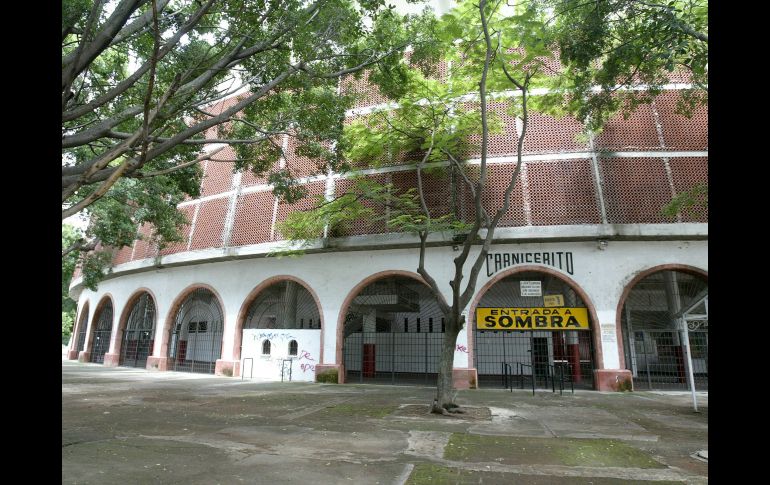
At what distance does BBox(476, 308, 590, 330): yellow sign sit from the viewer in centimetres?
1504

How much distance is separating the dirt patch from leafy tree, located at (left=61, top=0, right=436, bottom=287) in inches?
244

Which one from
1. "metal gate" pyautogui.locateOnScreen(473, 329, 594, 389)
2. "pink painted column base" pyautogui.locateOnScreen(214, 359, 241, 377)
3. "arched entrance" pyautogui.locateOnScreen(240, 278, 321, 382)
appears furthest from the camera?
"pink painted column base" pyautogui.locateOnScreen(214, 359, 241, 377)

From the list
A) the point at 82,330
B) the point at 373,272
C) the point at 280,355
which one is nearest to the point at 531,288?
the point at 373,272

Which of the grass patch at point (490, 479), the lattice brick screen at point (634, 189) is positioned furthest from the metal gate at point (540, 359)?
the grass patch at point (490, 479)

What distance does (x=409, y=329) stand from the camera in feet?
74.9

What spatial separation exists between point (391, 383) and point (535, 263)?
676cm

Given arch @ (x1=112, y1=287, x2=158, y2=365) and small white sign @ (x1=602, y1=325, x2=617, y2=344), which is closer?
small white sign @ (x1=602, y1=325, x2=617, y2=344)

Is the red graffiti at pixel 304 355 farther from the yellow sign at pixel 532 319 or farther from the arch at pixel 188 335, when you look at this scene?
the yellow sign at pixel 532 319

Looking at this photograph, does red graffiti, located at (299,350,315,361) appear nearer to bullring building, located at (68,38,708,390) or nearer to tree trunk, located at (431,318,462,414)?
bullring building, located at (68,38,708,390)

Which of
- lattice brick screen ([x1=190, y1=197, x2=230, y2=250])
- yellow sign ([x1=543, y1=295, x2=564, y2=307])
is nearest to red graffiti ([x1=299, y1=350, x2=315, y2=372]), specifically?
lattice brick screen ([x1=190, y1=197, x2=230, y2=250])

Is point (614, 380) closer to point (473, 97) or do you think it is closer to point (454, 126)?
point (454, 126)

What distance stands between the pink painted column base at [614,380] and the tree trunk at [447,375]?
7246mm

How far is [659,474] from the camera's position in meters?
5.20
